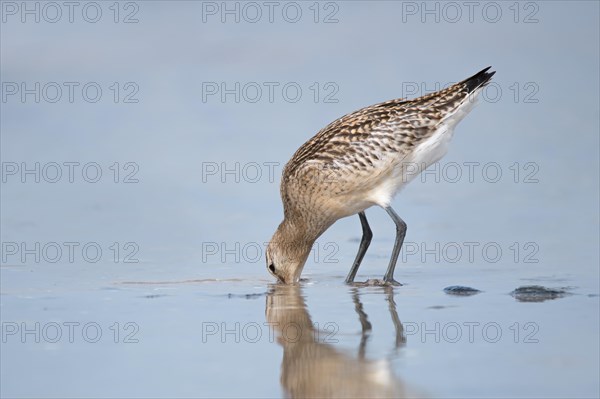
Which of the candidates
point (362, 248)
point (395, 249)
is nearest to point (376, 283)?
point (395, 249)

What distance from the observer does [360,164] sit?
9.73m

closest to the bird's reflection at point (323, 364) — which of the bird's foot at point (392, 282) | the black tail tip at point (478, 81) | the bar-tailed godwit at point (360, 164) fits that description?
the bird's foot at point (392, 282)

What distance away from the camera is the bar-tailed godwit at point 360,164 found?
975 cm

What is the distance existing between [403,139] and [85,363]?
4.01m

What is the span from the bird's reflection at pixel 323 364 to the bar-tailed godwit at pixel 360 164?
1.80 m

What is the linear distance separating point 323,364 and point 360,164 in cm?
345

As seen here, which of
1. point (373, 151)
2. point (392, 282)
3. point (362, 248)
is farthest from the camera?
point (362, 248)

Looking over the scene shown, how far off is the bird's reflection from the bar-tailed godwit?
1802mm

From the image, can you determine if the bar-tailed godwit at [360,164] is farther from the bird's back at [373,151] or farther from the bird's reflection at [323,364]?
the bird's reflection at [323,364]

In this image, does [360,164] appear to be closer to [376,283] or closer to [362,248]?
[362,248]

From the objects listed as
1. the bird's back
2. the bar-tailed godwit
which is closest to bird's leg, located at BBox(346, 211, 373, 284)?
the bar-tailed godwit

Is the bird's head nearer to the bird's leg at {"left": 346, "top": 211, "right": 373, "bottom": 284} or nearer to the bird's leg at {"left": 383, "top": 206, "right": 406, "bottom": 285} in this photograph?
the bird's leg at {"left": 346, "top": 211, "right": 373, "bottom": 284}

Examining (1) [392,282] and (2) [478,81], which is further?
(2) [478,81]

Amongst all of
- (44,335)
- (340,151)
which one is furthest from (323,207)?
(44,335)
